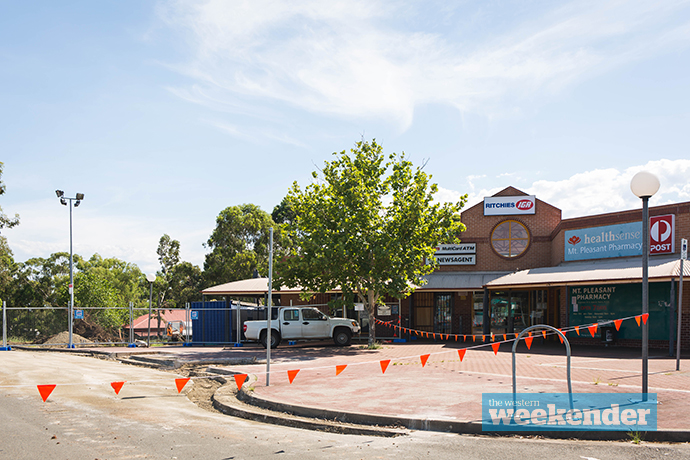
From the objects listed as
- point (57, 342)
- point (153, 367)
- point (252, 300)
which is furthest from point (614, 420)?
point (252, 300)

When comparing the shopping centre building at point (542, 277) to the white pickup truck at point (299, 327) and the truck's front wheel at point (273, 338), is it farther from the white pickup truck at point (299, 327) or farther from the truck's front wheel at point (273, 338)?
the truck's front wheel at point (273, 338)

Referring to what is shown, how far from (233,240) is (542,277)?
34408 millimetres

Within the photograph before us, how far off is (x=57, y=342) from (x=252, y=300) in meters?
18.5

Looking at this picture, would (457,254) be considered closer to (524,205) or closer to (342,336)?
(524,205)

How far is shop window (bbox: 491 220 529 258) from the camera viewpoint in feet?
85.9

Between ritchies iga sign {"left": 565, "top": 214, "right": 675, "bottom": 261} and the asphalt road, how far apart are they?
50.9 feet

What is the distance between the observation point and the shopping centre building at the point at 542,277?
19.6 m

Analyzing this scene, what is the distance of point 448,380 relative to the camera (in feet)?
38.5

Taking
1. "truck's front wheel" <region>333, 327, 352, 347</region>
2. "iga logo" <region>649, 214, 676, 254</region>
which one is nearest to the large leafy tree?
"truck's front wheel" <region>333, 327, 352, 347</region>

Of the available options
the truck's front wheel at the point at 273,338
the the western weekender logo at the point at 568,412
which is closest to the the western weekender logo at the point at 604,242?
the truck's front wheel at the point at 273,338

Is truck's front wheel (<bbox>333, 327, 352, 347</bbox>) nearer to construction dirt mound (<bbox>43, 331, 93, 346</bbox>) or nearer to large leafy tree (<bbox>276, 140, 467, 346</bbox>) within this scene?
large leafy tree (<bbox>276, 140, 467, 346</bbox>)

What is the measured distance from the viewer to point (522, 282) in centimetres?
2161

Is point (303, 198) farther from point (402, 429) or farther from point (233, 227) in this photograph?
point (233, 227)

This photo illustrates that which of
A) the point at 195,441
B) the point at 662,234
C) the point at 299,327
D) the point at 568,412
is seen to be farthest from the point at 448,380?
the point at 662,234
